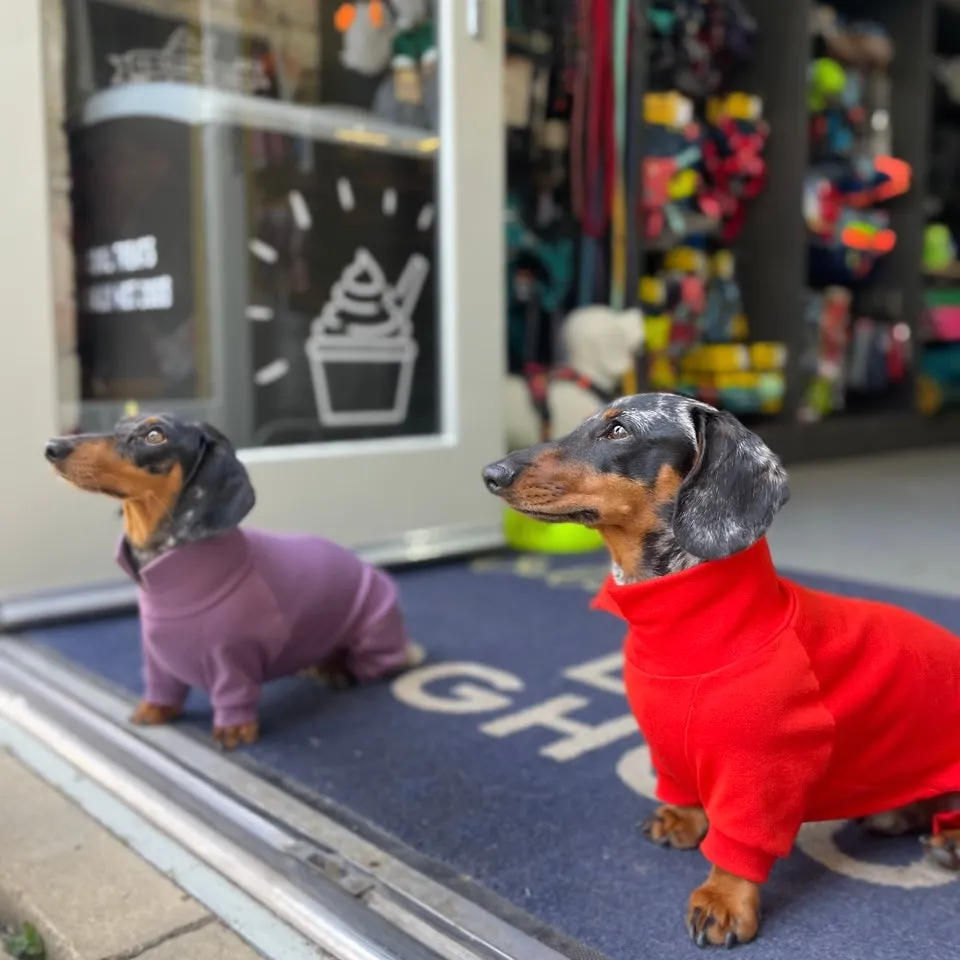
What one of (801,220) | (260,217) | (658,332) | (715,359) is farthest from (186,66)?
(801,220)

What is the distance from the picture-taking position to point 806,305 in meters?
4.06

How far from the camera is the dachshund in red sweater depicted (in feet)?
2.85

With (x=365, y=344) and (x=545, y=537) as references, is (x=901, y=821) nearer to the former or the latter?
(x=545, y=537)

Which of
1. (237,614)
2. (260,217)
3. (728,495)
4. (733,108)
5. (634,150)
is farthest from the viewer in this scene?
(733,108)

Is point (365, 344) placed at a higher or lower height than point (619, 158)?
lower

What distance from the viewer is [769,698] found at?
2.86 feet

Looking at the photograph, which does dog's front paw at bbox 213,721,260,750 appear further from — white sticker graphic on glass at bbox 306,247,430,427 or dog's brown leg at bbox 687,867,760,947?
white sticker graphic on glass at bbox 306,247,430,427

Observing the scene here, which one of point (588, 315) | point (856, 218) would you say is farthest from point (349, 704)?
point (856, 218)

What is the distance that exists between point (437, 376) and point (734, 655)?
161 cm

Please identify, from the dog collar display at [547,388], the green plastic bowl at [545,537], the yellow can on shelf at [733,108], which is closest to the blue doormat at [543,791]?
the green plastic bowl at [545,537]

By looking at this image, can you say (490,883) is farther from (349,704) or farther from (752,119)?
(752,119)

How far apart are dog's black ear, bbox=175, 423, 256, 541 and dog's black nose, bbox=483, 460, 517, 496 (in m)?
0.45

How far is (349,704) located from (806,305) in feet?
10.3

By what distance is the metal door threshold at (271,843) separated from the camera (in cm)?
87
